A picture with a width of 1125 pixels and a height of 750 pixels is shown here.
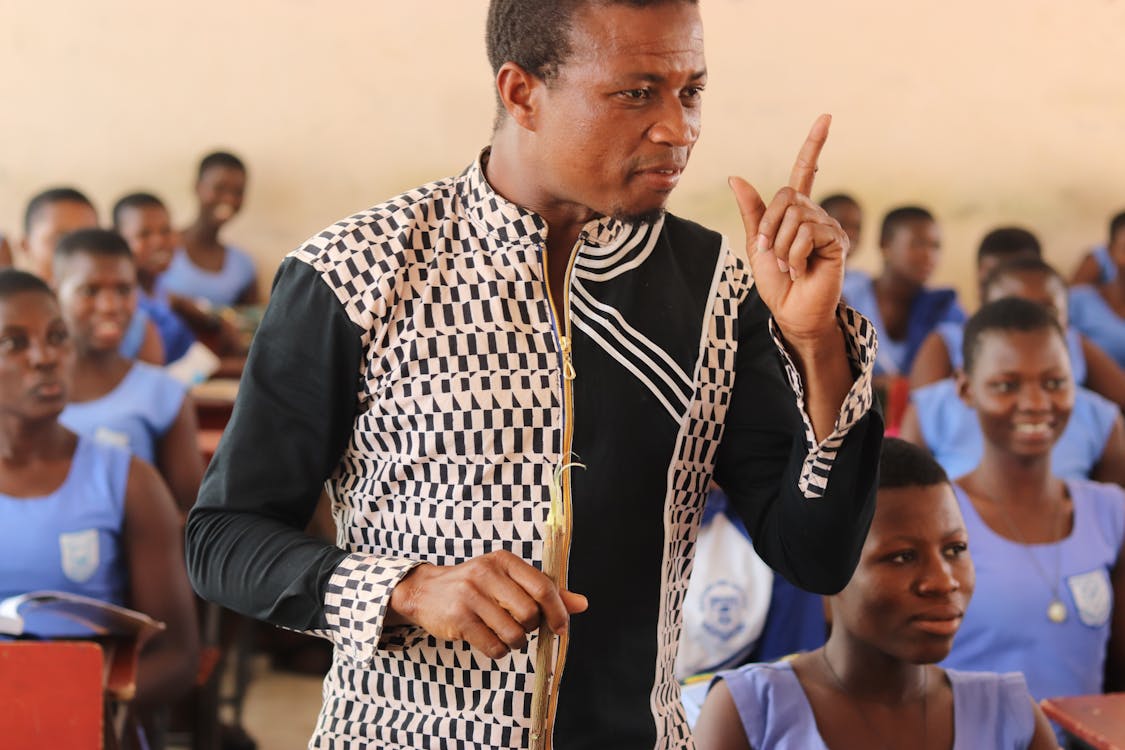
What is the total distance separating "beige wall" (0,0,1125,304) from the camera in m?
6.66

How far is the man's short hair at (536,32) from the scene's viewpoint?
53.1 inches

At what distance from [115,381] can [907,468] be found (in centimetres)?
225

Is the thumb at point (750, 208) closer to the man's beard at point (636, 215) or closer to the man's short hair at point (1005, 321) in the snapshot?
the man's beard at point (636, 215)

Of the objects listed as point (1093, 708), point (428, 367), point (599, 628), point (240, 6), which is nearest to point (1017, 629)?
point (1093, 708)

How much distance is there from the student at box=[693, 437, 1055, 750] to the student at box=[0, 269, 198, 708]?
115cm

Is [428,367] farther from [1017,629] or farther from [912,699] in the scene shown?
[1017,629]

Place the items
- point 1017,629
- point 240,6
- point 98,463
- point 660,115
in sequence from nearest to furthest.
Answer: point 660,115 < point 1017,629 < point 98,463 < point 240,6

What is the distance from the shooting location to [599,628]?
1.34 meters

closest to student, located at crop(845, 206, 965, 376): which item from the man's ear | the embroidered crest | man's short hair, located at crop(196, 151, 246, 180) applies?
man's short hair, located at crop(196, 151, 246, 180)

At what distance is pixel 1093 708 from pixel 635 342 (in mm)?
1112

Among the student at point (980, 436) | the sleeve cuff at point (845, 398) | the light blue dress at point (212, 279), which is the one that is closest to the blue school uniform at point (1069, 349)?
the student at point (980, 436)

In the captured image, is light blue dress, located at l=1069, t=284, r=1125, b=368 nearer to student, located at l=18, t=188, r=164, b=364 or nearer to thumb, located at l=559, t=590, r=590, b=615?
student, located at l=18, t=188, r=164, b=364

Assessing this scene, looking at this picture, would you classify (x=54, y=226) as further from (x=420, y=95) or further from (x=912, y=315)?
(x=912, y=315)

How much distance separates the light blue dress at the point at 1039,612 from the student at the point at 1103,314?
3504mm
